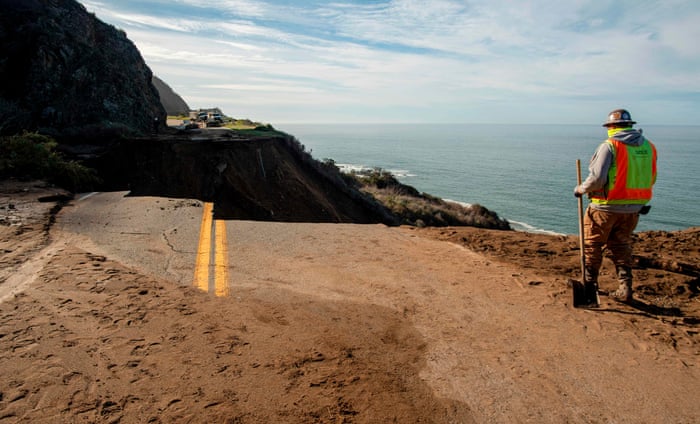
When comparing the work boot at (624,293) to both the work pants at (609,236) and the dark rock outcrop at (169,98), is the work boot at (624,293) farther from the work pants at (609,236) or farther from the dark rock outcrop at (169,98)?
the dark rock outcrop at (169,98)

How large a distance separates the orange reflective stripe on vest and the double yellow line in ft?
15.1

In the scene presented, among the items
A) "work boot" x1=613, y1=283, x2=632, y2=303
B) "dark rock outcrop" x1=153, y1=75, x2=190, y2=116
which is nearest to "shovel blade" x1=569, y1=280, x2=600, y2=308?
"work boot" x1=613, y1=283, x2=632, y2=303

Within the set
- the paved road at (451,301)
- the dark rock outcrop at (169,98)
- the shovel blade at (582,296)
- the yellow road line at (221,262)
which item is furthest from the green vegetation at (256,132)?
the dark rock outcrop at (169,98)

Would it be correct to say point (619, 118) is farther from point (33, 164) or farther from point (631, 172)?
point (33, 164)

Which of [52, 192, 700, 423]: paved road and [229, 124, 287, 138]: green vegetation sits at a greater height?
[229, 124, 287, 138]: green vegetation

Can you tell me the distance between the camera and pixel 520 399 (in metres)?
3.29

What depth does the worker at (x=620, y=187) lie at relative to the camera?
5.21 metres

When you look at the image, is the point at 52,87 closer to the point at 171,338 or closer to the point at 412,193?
the point at 171,338

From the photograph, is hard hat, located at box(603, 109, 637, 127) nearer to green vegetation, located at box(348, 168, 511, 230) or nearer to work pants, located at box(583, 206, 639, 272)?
work pants, located at box(583, 206, 639, 272)

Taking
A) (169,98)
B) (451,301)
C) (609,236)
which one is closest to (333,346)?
(451,301)

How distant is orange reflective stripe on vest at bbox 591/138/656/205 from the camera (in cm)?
521

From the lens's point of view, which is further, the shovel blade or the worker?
the worker

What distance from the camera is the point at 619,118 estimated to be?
5312 mm

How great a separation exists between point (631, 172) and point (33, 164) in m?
13.0
